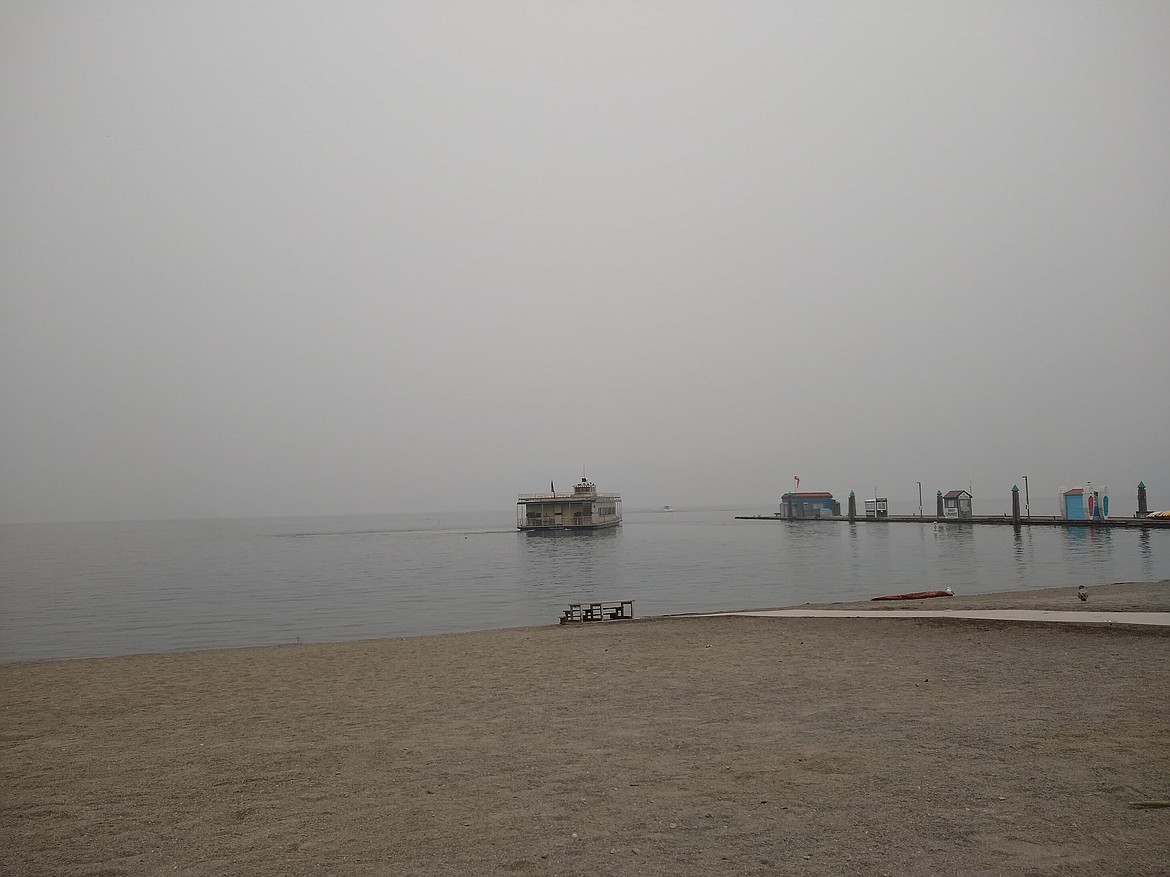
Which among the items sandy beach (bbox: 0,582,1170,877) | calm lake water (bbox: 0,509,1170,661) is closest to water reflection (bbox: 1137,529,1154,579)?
calm lake water (bbox: 0,509,1170,661)

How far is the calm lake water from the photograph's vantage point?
33.2 meters

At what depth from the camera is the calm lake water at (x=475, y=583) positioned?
3319 cm

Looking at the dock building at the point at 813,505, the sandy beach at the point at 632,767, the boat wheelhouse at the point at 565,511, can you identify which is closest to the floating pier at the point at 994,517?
the dock building at the point at 813,505

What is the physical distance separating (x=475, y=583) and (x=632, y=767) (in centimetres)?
4503

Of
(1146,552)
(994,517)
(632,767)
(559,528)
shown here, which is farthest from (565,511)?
(632,767)

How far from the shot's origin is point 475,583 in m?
52.0

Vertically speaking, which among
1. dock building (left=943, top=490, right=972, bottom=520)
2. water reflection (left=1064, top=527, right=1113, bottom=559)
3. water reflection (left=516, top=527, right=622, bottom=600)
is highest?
dock building (left=943, top=490, right=972, bottom=520)

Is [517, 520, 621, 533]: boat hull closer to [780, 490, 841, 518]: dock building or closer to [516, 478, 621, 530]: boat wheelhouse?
[516, 478, 621, 530]: boat wheelhouse

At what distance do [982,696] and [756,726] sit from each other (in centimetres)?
370

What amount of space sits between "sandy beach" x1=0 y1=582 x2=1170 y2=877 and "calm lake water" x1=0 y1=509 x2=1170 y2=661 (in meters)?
17.9

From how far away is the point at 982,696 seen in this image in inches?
424

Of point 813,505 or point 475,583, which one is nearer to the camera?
point 475,583

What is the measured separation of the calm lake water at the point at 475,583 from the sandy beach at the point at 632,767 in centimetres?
1787

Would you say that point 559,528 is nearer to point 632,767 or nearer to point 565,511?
point 565,511
